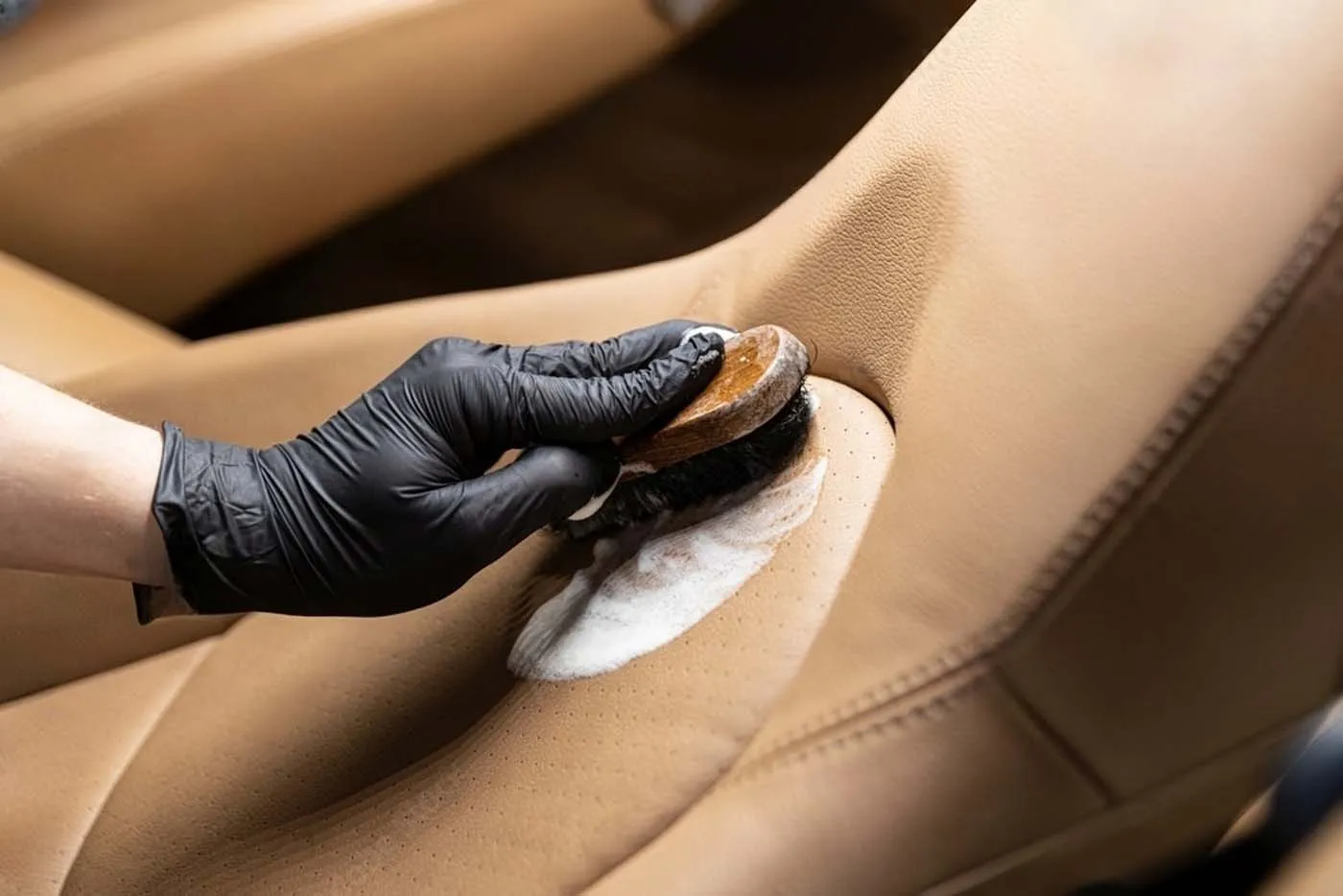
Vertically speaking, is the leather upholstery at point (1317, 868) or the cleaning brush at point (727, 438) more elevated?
the cleaning brush at point (727, 438)

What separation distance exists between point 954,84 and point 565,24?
52 centimetres

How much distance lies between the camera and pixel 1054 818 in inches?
19.9

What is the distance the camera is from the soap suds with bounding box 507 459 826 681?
0.63m

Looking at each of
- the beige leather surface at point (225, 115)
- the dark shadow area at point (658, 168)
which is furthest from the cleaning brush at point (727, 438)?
the dark shadow area at point (658, 168)

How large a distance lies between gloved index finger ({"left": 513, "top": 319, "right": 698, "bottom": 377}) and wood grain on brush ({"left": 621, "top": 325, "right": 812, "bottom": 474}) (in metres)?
0.04

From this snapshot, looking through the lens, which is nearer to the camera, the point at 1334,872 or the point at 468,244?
the point at 1334,872

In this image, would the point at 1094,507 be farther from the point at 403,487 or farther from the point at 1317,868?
the point at 403,487

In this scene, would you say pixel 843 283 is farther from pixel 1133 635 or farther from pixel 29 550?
pixel 29 550

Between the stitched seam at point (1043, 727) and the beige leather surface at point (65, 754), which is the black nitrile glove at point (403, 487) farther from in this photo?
the stitched seam at point (1043, 727)

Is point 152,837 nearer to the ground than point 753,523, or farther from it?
nearer to the ground

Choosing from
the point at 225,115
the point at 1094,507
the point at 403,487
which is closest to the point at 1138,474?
the point at 1094,507

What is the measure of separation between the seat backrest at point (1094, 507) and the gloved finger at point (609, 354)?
6.8 inches

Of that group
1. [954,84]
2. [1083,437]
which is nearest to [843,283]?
[954,84]

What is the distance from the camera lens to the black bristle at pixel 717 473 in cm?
66
